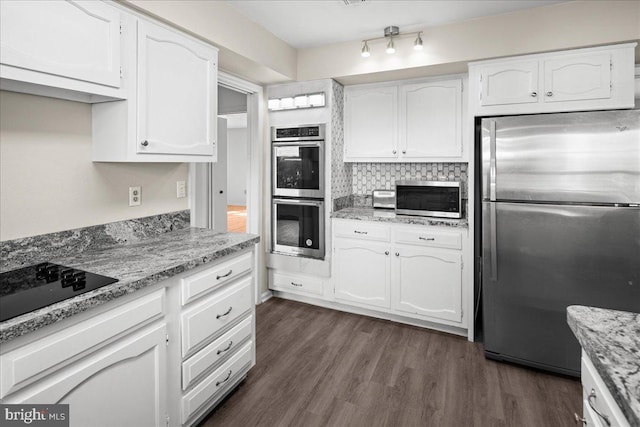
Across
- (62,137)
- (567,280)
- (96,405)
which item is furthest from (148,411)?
(567,280)

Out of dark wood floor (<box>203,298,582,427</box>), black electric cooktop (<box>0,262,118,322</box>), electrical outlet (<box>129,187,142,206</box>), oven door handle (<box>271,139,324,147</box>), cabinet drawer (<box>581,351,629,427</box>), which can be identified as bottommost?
dark wood floor (<box>203,298,582,427</box>)

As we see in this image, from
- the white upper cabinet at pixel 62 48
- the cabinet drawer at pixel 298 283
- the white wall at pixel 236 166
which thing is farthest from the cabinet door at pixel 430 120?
the white wall at pixel 236 166

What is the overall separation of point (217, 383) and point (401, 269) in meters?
1.78

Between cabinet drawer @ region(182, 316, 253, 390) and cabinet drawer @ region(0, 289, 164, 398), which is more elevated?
cabinet drawer @ region(0, 289, 164, 398)

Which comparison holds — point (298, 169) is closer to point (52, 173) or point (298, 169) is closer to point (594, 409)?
point (52, 173)

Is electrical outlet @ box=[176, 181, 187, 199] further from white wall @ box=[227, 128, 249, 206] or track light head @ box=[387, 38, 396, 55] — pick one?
white wall @ box=[227, 128, 249, 206]

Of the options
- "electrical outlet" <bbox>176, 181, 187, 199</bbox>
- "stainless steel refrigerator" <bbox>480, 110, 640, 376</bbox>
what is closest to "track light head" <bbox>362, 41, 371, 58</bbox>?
"stainless steel refrigerator" <bbox>480, 110, 640, 376</bbox>

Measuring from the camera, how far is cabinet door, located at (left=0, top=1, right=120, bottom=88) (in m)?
1.34

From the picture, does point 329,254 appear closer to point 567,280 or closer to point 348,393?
point 348,393

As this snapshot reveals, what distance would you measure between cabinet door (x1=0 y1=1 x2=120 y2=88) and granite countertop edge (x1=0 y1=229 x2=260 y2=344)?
0.86 metres

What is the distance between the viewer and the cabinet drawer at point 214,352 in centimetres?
175

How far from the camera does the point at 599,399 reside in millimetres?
873

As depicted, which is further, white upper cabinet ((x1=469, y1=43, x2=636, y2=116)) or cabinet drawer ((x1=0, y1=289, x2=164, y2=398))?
white upper cabinet ((x1=469, y1=43, x2=636, y2=116))

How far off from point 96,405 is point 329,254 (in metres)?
2.32
